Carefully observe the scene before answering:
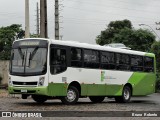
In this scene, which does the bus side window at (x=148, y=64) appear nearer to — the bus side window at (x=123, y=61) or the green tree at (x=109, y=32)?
the bus side window at (x=123, y=61)

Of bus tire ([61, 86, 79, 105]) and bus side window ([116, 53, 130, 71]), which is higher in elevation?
bus side window ([116, 53, 130, 71])

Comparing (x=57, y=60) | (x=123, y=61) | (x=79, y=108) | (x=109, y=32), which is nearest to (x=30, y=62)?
(x=57, y=60)

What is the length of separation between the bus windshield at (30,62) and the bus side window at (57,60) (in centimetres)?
37

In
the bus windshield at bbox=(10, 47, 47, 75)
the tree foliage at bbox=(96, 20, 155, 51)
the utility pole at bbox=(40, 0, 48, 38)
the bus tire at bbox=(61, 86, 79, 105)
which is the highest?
the tree foliage at bbox=(96, 20, 155, 51)

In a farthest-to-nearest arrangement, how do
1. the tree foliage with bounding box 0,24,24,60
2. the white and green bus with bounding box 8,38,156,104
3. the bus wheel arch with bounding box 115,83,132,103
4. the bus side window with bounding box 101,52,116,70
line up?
1. the tree foliage with bounding box 0,24,24,60
2. the bus wheel arch with bounding box 115,83,132,103
3. the bus side window with bounding box 101,52,116,70
4. the white and green bus with bounding box 8,38,156,104

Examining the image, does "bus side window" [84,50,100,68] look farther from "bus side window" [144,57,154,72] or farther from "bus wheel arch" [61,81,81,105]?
"bus side window" [144,57,154,72]

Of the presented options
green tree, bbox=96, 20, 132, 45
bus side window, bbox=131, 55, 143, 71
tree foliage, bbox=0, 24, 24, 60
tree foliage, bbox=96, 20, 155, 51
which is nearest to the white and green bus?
bus side window, bbox=131, 55, 143, 71

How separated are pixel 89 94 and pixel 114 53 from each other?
3.12 meters

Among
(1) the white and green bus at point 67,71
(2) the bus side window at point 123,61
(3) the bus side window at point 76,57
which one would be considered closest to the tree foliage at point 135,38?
(2) the bus side window at point 123,61

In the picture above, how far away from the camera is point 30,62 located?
787 inches

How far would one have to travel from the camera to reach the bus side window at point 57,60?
20000mm

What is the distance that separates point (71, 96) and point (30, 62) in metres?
2.54

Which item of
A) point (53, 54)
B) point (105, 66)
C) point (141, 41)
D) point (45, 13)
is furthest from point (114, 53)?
point (141, 41)

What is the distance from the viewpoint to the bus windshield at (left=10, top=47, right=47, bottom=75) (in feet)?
64.8
